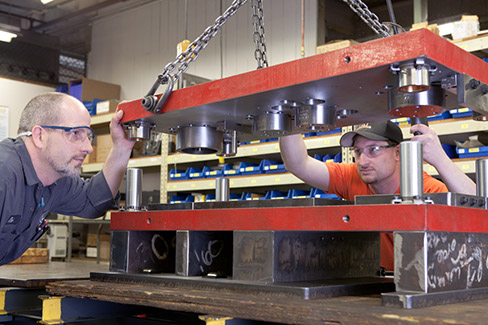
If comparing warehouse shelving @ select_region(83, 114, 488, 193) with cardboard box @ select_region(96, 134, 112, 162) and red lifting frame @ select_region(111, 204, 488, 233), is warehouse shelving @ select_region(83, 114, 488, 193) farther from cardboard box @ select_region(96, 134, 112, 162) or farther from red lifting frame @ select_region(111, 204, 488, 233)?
red lifting frame @ select_region(111, 204, 488, 233)

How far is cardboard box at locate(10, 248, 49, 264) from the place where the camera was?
3.33m

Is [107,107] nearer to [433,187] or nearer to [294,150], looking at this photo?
[294,150]

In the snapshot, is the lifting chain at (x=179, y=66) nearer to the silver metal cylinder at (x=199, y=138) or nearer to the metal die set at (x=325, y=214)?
the metal die set at (x=325, y=214)

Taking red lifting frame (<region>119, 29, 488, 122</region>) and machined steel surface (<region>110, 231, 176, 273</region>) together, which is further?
machined steel surface (<region>110, 231, 176, 273</region>)

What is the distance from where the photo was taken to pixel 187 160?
6195mm

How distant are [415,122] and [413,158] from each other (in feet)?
2.38

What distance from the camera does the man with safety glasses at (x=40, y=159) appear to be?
2086 mm

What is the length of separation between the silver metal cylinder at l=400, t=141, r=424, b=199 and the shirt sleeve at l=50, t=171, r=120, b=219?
4.66ft

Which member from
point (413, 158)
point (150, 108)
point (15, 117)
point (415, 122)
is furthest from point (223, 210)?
point (15, 117)

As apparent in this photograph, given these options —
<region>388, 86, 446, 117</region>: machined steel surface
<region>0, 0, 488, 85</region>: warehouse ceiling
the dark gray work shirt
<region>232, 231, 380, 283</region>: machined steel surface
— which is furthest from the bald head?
<region>0, 0, 488, 85</region>: warehouse ceiling

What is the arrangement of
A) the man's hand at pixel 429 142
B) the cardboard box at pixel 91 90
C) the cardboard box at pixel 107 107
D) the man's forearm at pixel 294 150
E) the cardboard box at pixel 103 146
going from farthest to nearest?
1. the cardboard box at pixel 91 90
2. the cardboard box at pixel 107 107
3. the cardboard box at pixel 103 146
4. the man's forearm at pixel 294 150
5. the man's hand at pixel 429 142

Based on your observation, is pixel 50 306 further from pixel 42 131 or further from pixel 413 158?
pixel 413 158

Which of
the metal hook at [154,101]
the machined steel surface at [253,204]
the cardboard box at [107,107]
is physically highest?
the cardboard box at [107,107]

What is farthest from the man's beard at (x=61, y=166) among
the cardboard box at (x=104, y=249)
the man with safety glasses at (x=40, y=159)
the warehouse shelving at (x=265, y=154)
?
the cardboard box at (x=104, y=249)
